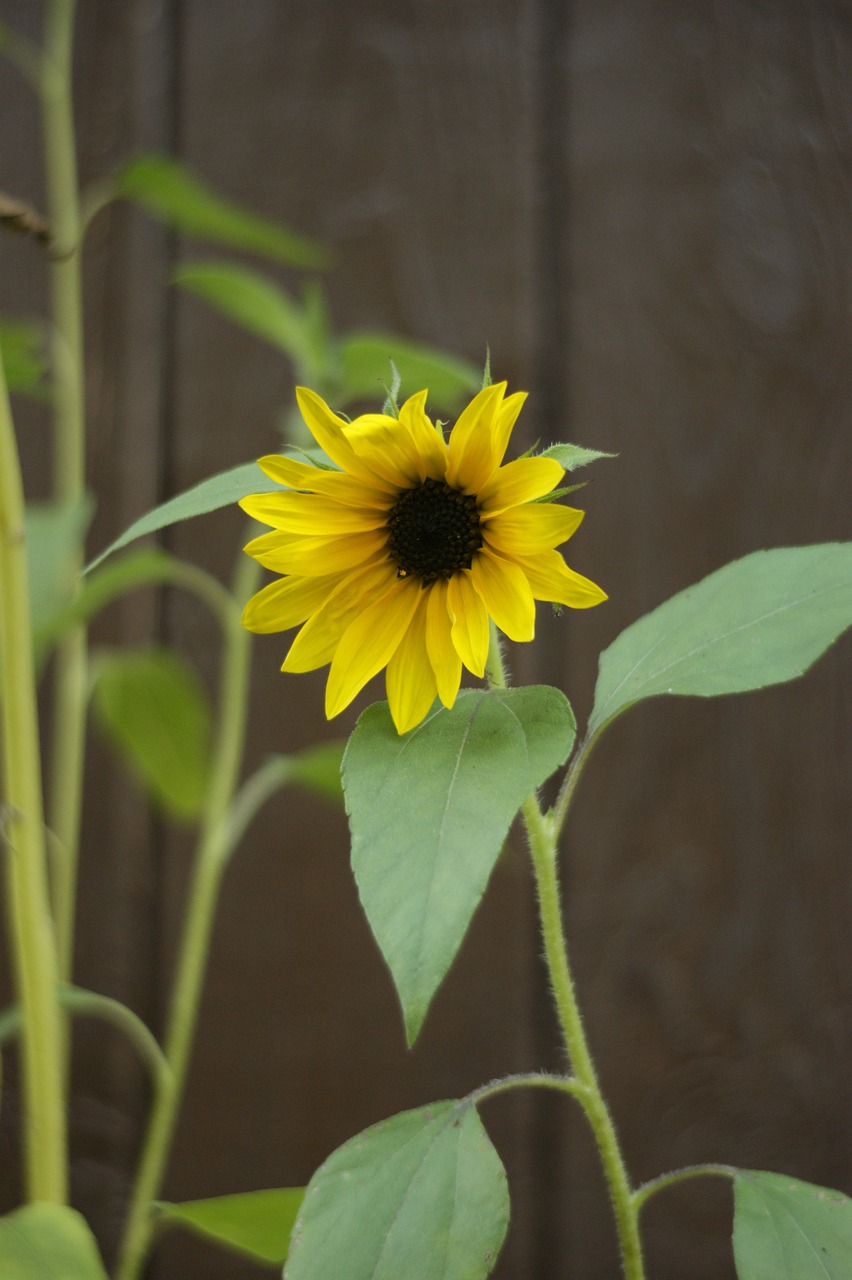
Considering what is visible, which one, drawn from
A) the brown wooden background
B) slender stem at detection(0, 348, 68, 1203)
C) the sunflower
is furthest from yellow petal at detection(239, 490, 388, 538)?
the brown wooden background

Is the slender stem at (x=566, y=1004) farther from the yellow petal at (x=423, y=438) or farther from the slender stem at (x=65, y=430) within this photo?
the slender stem at (x=65, y=430)

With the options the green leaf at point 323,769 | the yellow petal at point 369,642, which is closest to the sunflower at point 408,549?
the yellow petal at point 369,642

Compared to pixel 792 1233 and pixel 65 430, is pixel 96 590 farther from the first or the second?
pixel 792 1233

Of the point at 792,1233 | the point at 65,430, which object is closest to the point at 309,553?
the point at 792,1233

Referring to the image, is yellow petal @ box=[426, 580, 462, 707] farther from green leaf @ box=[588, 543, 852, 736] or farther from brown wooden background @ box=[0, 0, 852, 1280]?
brown wooden background @ box=[0, 0, 852, 1280]

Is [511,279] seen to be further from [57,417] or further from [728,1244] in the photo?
[728,1244]
